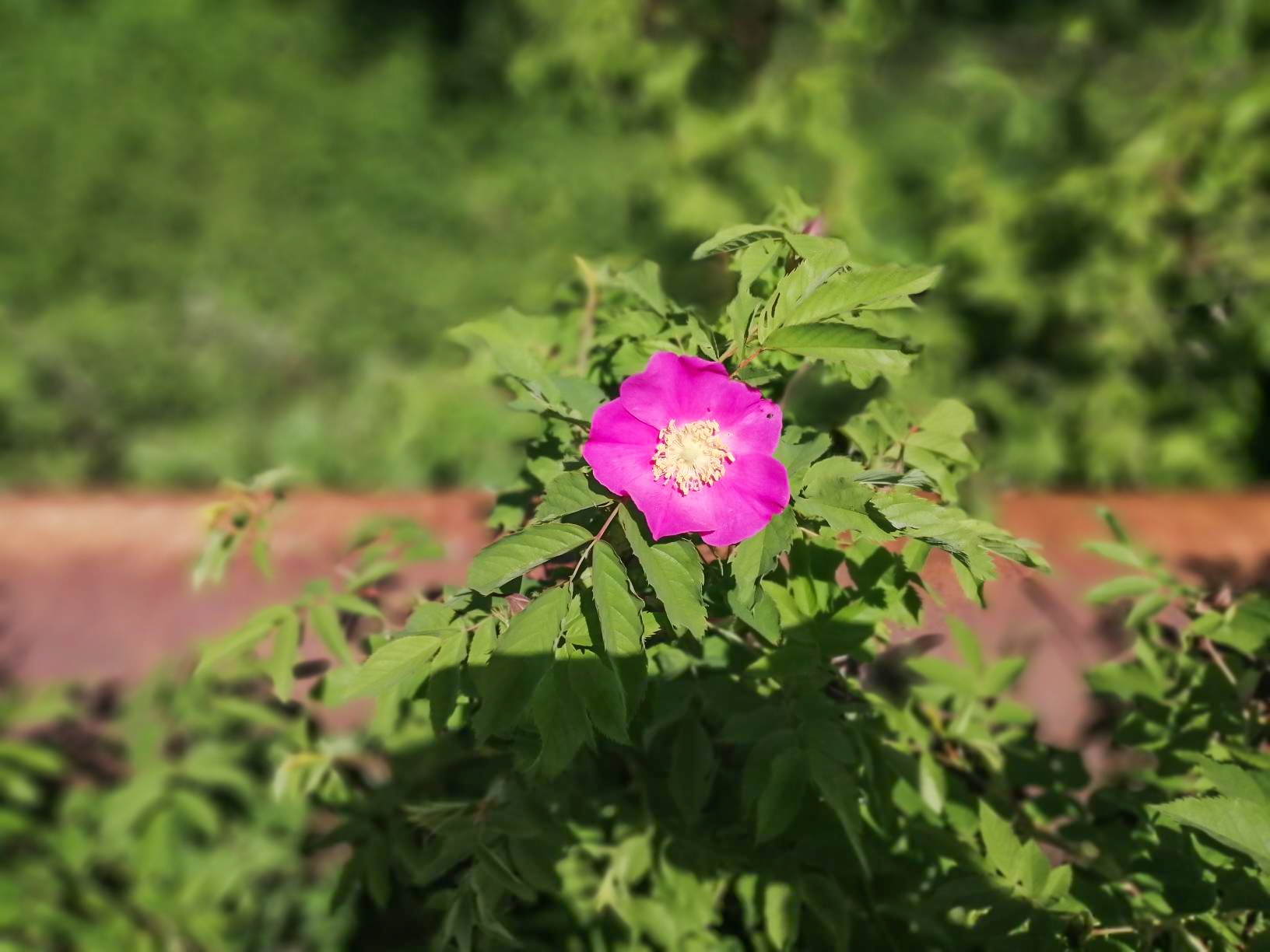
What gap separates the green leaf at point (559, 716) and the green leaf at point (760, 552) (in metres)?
0.19

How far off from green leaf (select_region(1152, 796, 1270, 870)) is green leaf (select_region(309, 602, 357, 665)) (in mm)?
1052

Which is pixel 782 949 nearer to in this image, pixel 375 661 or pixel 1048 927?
pixel 1048 927

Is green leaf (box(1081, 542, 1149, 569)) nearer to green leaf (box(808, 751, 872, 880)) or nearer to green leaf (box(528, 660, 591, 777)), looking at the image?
green leaf (box(808, 751, 872, 880))

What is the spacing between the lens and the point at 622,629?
897 mm

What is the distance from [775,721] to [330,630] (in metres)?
0.69

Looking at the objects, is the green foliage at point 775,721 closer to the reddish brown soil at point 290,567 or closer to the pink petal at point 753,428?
the pink petal at point 753,428

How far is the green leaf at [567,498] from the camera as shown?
3.08 feet

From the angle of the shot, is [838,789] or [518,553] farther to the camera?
[838,789]

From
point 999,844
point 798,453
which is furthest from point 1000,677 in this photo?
point 798,453

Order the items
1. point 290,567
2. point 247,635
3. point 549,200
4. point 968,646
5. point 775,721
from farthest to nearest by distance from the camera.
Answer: point 549,200 → point 290,567 → point 968,646 → point 247,635 → point 775,721

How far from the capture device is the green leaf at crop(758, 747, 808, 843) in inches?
41.5

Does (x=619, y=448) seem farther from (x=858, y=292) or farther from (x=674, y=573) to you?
(x=858, y=292)

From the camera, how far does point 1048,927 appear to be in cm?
103

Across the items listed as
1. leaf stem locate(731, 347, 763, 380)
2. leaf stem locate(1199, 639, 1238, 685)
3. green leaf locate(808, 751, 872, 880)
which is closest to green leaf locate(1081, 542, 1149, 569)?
leaf stem locate(1199, 639, 1238, 685)
